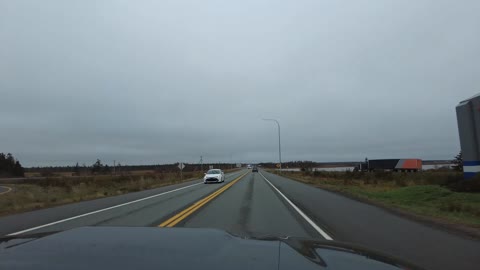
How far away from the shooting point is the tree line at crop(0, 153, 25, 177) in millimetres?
117425

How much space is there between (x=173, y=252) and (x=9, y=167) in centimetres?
13194

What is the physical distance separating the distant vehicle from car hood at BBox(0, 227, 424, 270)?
3144 inches

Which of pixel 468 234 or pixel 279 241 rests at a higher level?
pixel 279 241

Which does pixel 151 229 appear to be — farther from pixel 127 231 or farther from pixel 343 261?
pixel 343 261

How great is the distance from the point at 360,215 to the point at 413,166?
7562 cm

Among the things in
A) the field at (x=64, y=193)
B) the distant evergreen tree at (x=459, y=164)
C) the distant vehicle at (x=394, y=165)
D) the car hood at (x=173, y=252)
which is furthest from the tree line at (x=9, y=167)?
the car hood at (x=173, y=252)

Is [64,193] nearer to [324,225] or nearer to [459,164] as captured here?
[324,225]

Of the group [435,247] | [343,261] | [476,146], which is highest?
[476,146]

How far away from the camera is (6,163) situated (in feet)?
392

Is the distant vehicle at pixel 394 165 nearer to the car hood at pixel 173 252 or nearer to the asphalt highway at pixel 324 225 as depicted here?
the asphalt highway at pixel 324 225

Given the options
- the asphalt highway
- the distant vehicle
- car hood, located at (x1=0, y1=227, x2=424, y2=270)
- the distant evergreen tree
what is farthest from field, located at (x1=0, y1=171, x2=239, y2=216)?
the distant vehicle

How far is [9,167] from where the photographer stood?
392ft

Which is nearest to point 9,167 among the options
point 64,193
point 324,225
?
point 64,193

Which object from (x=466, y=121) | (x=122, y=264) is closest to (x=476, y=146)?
(x=466, y=121)
